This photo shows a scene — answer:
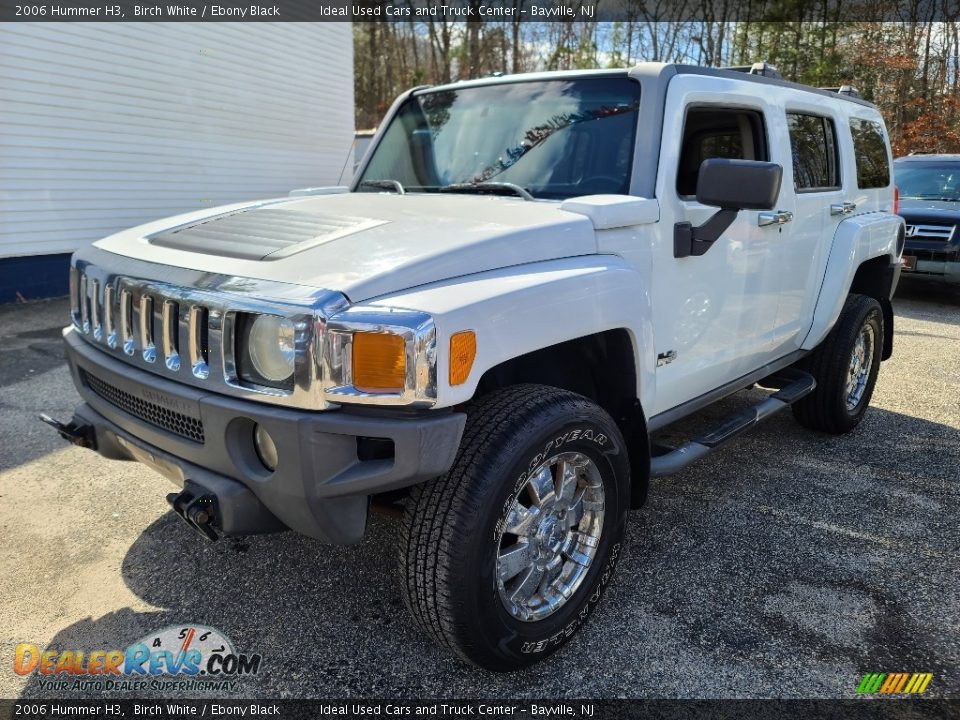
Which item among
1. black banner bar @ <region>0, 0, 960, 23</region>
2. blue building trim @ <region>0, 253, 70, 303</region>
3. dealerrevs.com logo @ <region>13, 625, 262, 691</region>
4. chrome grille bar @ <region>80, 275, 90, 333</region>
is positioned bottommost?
dealerrevs.com logo @ <region>13, 625, 262, 691</region>

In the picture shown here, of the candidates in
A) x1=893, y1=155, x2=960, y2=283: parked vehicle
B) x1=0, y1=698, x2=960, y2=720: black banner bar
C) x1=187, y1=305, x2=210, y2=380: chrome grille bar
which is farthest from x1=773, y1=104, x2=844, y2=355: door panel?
x1=893, y1=155, x2=960, y2=283: parked vehicle

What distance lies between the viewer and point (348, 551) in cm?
313

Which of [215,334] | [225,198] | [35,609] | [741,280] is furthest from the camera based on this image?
[225,198]

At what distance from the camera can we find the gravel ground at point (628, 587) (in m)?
2.41

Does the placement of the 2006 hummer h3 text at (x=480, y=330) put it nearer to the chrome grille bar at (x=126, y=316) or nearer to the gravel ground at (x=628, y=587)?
the chrome grille bar at (x=126, y=316)

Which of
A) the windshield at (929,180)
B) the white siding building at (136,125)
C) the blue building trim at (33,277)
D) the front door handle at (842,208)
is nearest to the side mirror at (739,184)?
the front door handle at (842,208)

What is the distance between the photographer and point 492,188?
3.07 m

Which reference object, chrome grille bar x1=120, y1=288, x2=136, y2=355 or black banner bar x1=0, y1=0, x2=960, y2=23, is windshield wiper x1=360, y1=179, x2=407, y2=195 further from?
black banner bar x1=0, y1=0, x2=960, y2=23

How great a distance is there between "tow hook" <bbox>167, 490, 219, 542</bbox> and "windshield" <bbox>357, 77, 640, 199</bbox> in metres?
1.71

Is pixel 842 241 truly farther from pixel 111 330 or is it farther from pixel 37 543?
pixel 37 543

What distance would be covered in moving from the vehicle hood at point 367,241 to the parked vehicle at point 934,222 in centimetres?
757

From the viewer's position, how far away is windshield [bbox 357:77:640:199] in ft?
9.77

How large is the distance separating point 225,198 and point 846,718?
36.6 ft

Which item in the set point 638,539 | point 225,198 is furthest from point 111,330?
point 225,198
